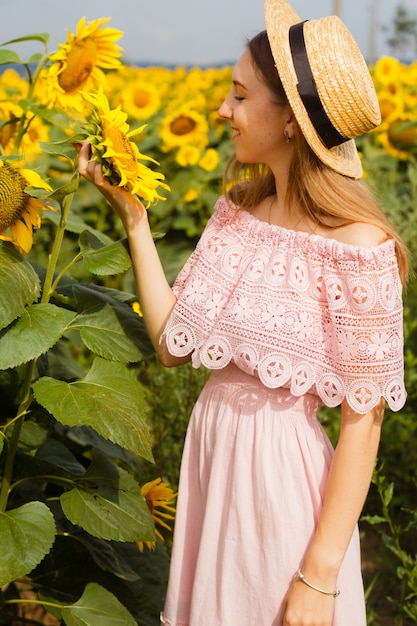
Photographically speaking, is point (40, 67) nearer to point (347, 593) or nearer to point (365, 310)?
point (365, 310)

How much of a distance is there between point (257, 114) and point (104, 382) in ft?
1.74

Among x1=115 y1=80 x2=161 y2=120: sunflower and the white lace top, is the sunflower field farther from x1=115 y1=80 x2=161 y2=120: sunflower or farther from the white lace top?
x1=115 y1=80 x2=161 y2=120: sunflower

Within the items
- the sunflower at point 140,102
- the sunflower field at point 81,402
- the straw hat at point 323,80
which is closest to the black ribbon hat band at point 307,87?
the straw hat at point 323,80

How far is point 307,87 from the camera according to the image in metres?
1.46

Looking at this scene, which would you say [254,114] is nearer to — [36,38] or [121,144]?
[121,144]

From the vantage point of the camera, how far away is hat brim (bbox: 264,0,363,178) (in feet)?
4.81

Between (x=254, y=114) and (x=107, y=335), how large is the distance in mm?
459

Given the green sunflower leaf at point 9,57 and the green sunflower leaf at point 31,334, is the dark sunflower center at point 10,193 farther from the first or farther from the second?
the green sunflower leaf at point 9,57

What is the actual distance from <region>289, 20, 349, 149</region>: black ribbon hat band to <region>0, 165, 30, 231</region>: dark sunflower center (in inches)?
18.8


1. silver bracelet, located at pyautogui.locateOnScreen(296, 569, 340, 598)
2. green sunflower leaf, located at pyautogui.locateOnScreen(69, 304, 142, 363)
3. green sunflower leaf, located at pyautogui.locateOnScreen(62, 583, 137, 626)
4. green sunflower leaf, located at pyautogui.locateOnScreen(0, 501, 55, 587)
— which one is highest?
green sunflower leaf, located at pyautogui.locateOnScreen(69, 304, 142, 363)

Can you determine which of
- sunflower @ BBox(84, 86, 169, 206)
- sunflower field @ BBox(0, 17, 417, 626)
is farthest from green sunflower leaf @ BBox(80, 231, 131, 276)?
sunflower @ BBox(84, 86, 169, 206)

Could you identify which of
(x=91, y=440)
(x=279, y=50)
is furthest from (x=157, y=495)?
(x=279, y=50)

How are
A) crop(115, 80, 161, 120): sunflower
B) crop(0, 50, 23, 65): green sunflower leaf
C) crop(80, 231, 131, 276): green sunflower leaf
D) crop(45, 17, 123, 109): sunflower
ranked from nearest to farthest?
crop(80, 231, 131, 276): green sunflower leaf, crop(0, 50, 23, 65): green sunflower leaf, crop(45, 17, 123, 109): sunflower, crop(115, 80, 161, 120): sunflower

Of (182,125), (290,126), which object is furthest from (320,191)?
(182,125)
